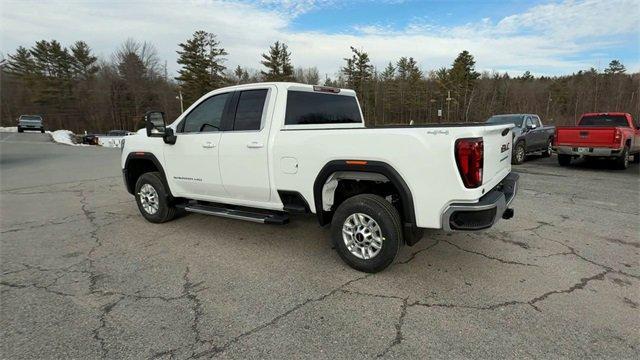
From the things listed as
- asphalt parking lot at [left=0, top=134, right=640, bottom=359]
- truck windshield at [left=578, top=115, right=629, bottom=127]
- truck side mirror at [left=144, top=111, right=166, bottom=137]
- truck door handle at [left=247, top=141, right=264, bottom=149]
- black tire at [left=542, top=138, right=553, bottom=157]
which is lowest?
black tire at [left=542, top=138, right=553, bottom=157]

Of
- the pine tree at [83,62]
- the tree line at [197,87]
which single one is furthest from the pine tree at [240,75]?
the pine tree at [83,62]

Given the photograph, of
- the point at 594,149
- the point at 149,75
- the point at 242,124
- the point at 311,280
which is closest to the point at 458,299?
the point at 311,280

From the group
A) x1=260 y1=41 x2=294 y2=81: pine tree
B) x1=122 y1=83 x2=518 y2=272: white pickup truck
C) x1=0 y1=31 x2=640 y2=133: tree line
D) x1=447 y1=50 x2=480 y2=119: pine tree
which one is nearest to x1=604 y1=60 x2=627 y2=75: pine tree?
x1=0 y1=31 x2=640 y2=133: tree line

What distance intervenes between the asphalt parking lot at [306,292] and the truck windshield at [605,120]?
8.20 metres

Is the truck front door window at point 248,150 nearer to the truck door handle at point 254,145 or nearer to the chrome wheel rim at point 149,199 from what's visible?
the truck door handle at point 254,145

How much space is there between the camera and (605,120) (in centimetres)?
1251

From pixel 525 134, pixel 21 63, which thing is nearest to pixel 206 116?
pixel 525 134

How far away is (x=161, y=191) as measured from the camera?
554 centimetres

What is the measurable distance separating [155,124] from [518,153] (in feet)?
39.8

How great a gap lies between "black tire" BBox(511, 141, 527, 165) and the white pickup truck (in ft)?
31.1

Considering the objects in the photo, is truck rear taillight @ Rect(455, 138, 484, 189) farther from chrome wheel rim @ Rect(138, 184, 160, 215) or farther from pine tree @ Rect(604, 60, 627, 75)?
pine tree @ Rect(604, 60, 627, 75)

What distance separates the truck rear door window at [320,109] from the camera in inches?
178

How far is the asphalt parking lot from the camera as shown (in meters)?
2.71

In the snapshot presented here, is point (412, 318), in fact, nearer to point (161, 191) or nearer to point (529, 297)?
point (529, 297)
